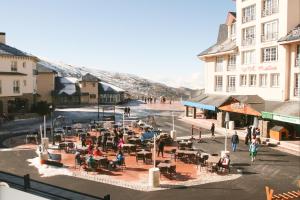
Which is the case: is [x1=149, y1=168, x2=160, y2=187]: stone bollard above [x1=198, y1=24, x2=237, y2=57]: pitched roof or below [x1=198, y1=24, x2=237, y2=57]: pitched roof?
below

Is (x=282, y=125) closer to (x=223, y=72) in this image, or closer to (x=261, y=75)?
(x=261, y=75)

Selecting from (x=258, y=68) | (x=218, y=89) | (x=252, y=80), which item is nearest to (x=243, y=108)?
(x=252, y=80)

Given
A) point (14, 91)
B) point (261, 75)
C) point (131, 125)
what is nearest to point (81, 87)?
point (14, 91)

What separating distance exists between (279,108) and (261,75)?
20.9ft

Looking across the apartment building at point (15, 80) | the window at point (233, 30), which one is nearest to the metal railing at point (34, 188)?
the apartment building at point (15, 80)

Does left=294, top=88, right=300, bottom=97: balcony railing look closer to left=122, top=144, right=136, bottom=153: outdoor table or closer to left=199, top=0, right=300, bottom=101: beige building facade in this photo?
left=199, top=0, right=300, bottom=101: beige building facade

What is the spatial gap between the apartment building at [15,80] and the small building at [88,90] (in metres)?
16.7

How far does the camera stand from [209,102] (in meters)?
46.4

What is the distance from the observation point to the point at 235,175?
22.4 meters

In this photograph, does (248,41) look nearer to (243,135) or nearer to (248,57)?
(248,57)

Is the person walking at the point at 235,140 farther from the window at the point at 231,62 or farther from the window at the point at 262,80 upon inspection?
the window at the point at 231,62

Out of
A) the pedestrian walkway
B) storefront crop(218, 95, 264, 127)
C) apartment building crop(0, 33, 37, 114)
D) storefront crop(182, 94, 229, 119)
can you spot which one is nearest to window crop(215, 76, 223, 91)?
storefront crop(182, 94, 229, 119)

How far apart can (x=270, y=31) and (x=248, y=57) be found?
182 inches

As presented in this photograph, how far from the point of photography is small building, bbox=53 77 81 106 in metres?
73.4
